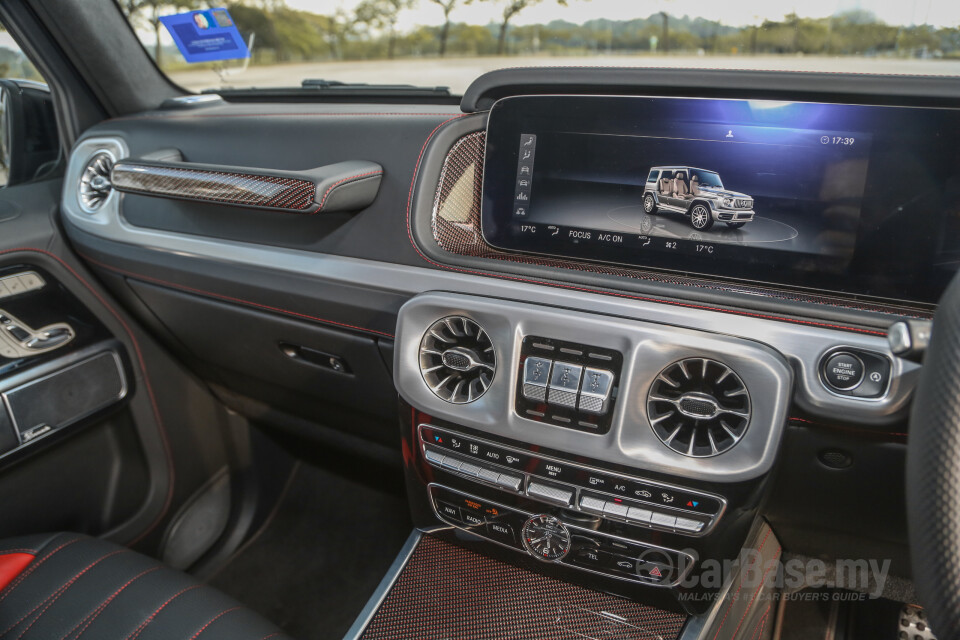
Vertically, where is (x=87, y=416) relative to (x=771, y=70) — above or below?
below

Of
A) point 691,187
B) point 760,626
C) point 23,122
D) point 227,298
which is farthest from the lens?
point 23,122

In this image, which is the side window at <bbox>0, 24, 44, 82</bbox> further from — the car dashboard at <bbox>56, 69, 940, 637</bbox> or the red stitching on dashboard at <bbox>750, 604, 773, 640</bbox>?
the red stitching on dashboard at <bbox>750, 604, 773, 640</bbox>

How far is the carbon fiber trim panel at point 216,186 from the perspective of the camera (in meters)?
1.42

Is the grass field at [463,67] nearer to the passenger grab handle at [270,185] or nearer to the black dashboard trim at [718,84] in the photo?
the black dashboard trim at [718,84]

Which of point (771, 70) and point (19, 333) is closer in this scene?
point (771, 70)

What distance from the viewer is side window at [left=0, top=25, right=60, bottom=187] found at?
200 centimetres

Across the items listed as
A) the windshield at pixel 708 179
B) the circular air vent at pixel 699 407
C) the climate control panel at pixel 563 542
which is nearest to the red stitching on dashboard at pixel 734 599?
the climate control panel at pixel 563 542

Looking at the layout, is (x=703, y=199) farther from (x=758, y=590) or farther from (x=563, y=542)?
(x=758, y=590)

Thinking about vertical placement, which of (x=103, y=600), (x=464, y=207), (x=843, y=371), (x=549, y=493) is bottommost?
(x=103, y=600)

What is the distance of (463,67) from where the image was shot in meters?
1.61

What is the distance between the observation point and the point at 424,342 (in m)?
1.36

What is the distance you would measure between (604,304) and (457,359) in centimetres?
31

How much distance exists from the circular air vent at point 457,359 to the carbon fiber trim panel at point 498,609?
404 millimetres

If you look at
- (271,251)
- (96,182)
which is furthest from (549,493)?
(96,182)
